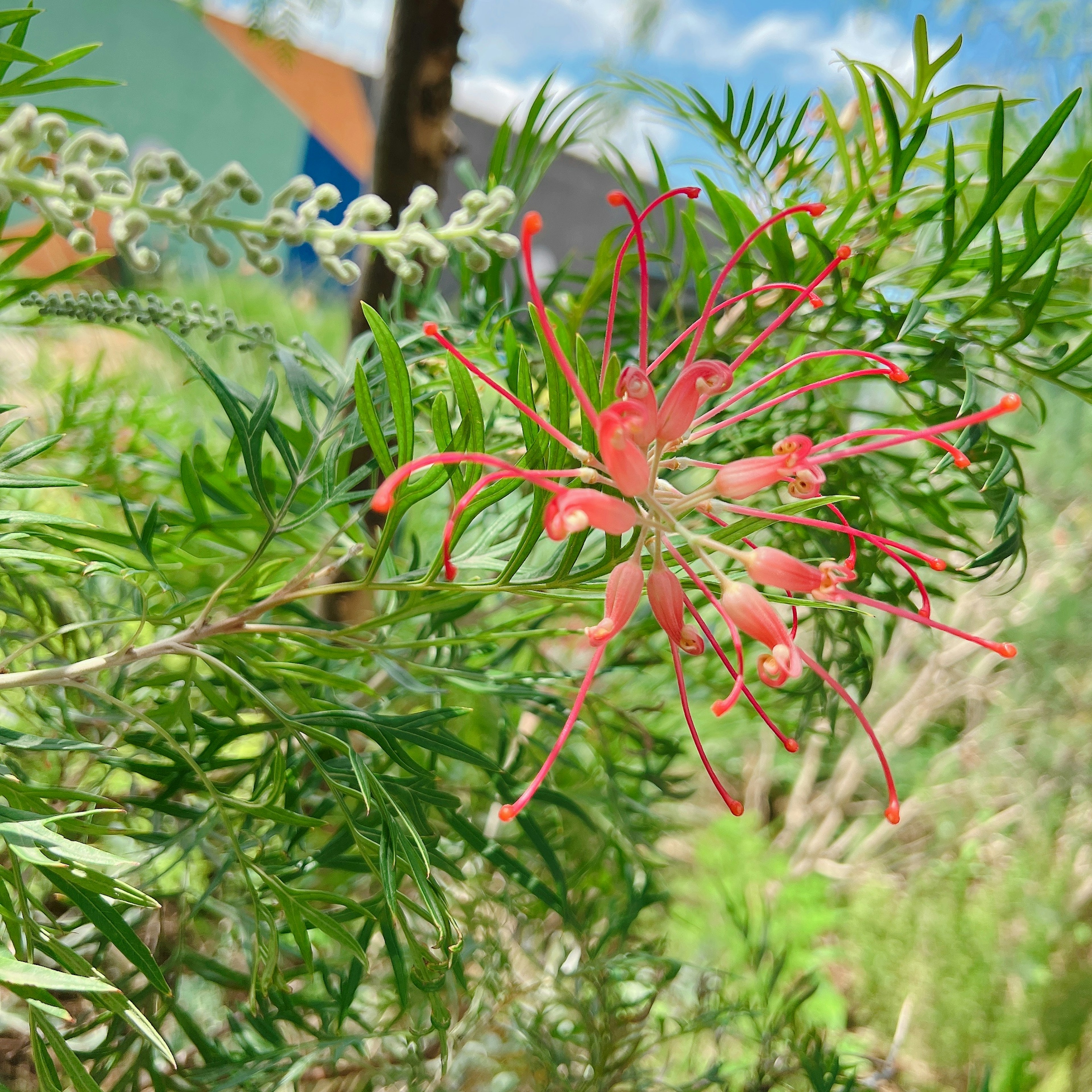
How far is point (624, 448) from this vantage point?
145 mm

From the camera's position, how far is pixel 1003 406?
143 mm

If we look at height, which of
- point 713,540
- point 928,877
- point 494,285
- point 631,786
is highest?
point 494,285

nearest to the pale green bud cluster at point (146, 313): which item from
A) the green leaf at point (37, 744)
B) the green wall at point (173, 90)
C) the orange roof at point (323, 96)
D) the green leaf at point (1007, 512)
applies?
the green leaf at point (37, 744)

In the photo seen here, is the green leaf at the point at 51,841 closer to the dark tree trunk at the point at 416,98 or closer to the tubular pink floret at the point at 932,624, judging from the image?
the tubular pink floret at the point at 932,624

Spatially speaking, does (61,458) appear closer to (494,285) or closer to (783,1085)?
(494,285)

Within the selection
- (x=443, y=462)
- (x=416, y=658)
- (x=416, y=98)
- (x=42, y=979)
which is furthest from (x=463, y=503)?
(x=416, y=98)

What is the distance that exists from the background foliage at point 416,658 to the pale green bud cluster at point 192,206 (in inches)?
0.6

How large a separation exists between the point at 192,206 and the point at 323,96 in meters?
3.68

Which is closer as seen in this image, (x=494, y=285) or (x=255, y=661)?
(x=255, y=661)

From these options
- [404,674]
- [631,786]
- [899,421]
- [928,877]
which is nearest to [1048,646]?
[928,877]

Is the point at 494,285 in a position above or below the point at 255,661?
above

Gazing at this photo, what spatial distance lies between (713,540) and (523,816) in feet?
0.43

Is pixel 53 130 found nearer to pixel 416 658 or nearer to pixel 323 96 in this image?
pixel 416 658

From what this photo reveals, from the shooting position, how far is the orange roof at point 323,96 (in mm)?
3117
